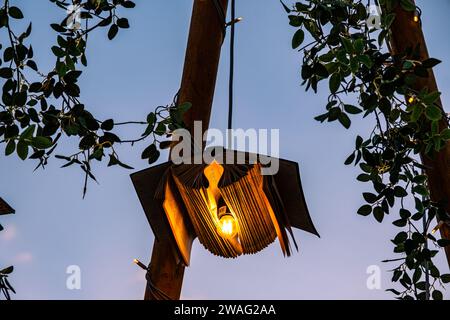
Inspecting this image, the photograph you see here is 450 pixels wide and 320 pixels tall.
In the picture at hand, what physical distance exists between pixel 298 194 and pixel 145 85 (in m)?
2.23

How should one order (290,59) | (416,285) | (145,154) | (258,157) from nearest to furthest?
(258,157), (145,154), (416,285), (290,59)

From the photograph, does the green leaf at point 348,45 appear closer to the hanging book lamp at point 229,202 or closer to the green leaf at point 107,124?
the hanging book lamp at point 229,202

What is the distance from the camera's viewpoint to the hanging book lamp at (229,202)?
57.1 inches

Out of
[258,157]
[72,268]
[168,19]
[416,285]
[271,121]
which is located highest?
[168,19]

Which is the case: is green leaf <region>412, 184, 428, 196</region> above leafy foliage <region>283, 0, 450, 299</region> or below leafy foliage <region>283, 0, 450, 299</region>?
below

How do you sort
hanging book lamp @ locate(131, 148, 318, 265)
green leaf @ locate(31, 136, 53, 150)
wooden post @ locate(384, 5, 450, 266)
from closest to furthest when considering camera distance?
green leaf @ locate(31, 136, 53, 150) → hanging book lamp @ locate(131, 148, 318, 265) → wooden post @ locate(384, 5, 450, 266)

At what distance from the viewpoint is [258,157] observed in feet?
4.61

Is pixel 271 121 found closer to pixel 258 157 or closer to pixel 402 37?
pixel 402 37

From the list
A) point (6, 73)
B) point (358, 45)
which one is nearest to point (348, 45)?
point (358, 45)

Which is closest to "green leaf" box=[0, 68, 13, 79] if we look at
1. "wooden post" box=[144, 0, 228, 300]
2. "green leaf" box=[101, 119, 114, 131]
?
"green leaf" box=[101, 119, 114, 131]

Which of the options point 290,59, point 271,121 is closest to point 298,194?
point 271,121

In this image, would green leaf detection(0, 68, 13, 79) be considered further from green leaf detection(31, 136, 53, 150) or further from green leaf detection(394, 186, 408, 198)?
green leaf detection(394, 186, 408, 198)

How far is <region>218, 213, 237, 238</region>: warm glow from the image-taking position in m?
1.54

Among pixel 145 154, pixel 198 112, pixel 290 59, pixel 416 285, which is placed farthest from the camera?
pixel 290 59
